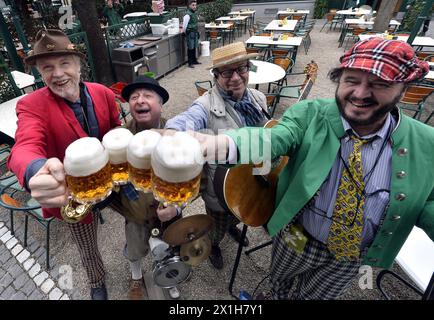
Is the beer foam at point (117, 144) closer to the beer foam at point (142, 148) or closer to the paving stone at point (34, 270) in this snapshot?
the beer foam at point (142, 148)

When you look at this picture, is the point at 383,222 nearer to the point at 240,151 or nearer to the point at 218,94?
the point at 240,151

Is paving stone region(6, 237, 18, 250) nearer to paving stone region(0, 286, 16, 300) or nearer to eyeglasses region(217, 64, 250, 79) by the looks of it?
paving stone region(0, 286, 16, 300)

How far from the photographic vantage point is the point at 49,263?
2693mm

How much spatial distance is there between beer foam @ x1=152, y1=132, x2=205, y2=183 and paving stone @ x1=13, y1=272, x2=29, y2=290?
2764mm

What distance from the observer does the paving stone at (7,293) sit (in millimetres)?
2402

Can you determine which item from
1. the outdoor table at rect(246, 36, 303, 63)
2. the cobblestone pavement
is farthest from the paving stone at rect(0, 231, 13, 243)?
the outdoor table at rect(246, 36, 303, 63)

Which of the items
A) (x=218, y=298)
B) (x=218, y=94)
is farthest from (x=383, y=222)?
(x=218, y=298)

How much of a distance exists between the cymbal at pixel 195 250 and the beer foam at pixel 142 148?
3.79 ft

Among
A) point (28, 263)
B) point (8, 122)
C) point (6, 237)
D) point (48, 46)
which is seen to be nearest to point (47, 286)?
point (28, 263)

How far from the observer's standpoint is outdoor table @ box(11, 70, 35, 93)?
4.29 meters

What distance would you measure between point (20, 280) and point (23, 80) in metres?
3.65

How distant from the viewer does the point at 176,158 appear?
785 millimetres

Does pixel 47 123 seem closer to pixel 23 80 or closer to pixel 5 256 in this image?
pixel 5 256
